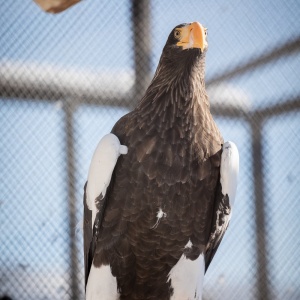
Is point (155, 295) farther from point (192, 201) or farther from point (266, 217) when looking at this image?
point (266, 217)

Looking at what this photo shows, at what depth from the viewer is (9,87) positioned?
1.47m

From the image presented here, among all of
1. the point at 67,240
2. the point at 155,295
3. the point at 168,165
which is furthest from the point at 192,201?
the point at 67,240

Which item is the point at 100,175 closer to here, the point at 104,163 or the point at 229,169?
the point at 104,163

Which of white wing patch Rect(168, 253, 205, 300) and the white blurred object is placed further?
white wing patch Rect(168, 253, 205, 300)

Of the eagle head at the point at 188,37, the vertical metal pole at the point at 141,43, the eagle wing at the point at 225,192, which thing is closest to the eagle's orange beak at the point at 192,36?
the eagle head at the point at 188,37

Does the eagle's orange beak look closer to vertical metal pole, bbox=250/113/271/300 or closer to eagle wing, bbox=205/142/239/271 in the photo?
eagle wing, bbox=205/142/239/271

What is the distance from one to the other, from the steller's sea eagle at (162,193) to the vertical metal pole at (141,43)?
37 cm

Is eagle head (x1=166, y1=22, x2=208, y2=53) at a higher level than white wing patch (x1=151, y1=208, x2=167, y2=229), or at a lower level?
higher

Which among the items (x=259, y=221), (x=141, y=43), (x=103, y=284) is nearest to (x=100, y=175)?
(x=103, y=284)

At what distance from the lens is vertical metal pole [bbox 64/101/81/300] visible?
1.47 m

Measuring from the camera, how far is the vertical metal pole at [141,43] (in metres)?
1.61

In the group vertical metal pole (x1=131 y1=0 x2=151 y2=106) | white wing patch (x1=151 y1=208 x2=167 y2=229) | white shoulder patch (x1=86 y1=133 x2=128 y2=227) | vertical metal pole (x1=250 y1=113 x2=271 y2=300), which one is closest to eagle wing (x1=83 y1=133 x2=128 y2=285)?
white shoulder patch (x1=86 y1=133 x2=128 y2=227)

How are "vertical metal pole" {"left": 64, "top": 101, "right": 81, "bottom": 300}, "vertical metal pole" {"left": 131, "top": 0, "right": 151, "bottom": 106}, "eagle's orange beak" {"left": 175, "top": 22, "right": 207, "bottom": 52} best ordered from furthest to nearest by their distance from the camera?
"vertical metal pole" {"left": 131, "top": 0, "right": 151, "bottom": 106}
"vertical metal pole" {"left": 64, "top": 101, "right": 81, "bottom": 300}
"eagle's orange beak" {"left": 175, "top": 22, "right": 207, "bottom": 52}

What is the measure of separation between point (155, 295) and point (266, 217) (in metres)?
0.72
